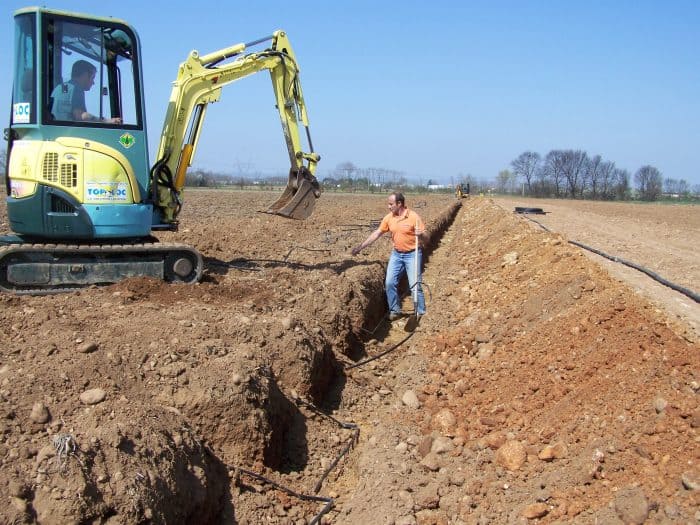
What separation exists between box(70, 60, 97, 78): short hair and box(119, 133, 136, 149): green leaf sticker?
929 millimetres

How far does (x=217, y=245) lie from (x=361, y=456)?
352 inches

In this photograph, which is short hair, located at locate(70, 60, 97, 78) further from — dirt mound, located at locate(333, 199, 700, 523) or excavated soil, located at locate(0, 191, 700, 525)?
dirt mound, located at locate(333, 199, 700, 523)

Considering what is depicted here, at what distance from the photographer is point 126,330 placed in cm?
642

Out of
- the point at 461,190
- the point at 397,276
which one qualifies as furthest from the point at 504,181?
the point at 397,276

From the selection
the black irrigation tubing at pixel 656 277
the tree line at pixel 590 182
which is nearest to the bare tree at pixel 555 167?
the tree line at pixel 590 182

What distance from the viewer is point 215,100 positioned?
33.3ft

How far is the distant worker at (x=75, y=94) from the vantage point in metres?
8.56

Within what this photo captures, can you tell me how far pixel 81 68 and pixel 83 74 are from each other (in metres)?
0.08

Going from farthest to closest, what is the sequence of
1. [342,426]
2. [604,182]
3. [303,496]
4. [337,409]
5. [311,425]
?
[604,182] < [337,409] < [342,426] < [311,425] < [303,496]

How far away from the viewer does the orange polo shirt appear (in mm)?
10227

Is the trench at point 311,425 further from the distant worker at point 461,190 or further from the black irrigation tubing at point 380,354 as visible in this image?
the distant worker at point 461,190

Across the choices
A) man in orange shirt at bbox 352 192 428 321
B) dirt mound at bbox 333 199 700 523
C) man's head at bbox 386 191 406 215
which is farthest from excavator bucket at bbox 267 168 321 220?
dirt mound at bbox 333 199 700 523

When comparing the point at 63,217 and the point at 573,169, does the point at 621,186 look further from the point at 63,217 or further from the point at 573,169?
the point at 63,217

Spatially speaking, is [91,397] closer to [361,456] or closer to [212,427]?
[212,427]
